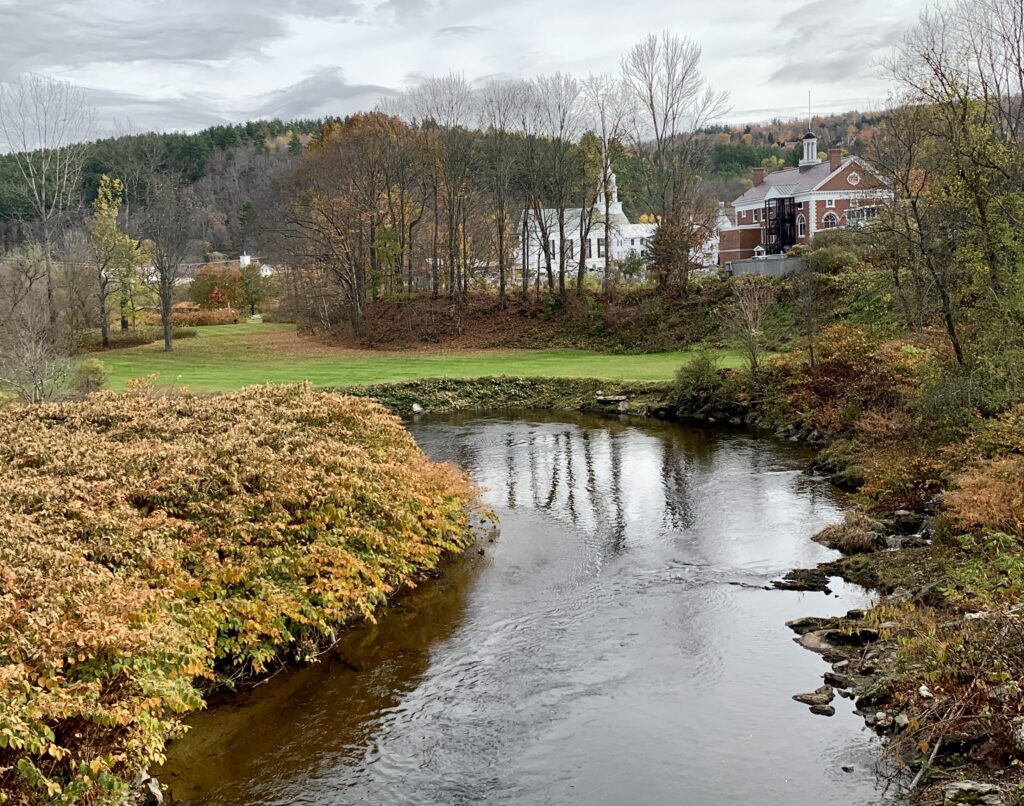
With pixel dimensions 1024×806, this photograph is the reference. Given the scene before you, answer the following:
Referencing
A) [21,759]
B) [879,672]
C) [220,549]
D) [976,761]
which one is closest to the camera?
[21,759]

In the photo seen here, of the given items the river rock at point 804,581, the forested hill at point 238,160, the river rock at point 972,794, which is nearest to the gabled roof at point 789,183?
the forested hill at point 238,160

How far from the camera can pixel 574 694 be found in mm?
11516

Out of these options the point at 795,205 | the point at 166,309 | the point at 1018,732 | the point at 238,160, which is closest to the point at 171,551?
the point at 1018,732

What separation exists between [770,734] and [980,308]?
46.3 feet

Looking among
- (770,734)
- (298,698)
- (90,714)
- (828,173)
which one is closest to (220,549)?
(298,698)

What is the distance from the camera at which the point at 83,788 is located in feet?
26.2

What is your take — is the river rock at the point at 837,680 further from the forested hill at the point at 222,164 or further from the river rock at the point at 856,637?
the forested hill at the point at 222,164

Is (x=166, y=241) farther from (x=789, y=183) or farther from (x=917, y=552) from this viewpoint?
(x=917, y=552)

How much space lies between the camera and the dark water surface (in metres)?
9.55

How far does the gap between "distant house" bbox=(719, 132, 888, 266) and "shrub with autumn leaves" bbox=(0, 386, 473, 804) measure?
4765 centimetres

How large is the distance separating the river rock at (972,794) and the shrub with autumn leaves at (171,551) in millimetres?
7702

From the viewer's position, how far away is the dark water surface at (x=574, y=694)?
955cm

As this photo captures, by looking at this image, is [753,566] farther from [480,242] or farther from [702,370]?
[480,242]

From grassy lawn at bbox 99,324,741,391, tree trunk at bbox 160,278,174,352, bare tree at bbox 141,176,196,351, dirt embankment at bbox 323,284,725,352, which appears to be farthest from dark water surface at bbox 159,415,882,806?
bare tree at bbox 141,176,196,351
